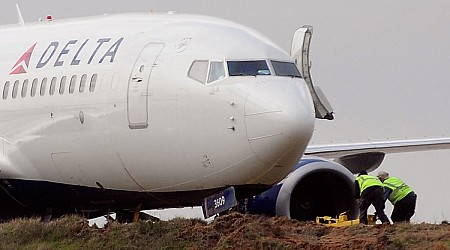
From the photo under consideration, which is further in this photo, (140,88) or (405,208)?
(405,208)

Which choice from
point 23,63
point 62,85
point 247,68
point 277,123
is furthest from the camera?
point 23,63

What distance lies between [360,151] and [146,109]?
8.64 meters

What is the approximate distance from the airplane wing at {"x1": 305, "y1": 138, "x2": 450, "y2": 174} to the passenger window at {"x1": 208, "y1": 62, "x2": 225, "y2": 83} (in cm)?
777

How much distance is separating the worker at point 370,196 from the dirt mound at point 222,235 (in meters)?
3.74

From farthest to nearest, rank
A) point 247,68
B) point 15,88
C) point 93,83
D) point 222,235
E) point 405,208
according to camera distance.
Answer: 1. point 15,88
2. point 405,208
3. point 93,83
4. point 247,68
5. point 222,235

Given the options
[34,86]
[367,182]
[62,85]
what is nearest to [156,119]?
[62,85]

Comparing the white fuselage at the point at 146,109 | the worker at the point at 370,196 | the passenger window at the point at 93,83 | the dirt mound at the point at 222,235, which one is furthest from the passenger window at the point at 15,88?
the worker at the point at 370,196

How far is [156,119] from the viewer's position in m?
19.3

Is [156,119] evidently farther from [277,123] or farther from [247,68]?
[277,123]

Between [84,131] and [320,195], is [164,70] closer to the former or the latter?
[84,131]

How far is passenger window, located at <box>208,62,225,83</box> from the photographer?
1902cm

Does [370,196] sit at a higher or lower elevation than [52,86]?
lower

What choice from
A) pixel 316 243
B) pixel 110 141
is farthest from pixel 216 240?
pixel 110 141

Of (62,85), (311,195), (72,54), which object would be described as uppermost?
(72,54)
